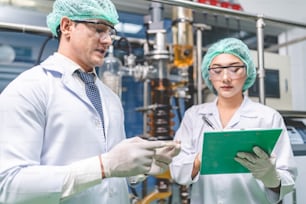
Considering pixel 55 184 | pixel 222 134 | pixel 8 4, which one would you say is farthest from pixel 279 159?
pixel 8 4

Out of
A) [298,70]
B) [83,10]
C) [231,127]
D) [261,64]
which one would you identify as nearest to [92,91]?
[83,10]

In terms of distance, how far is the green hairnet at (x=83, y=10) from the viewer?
38.2 inches

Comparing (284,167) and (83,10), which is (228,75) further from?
(83,10)

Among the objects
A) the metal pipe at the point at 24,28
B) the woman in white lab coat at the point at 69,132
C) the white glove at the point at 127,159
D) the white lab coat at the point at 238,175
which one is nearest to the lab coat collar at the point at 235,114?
the white lab coat at the point at 238,175

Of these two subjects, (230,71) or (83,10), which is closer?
(83,10)

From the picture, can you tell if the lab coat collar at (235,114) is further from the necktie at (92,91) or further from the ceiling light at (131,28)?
the ceiling light at (131,28)

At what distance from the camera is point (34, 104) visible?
0.82 m

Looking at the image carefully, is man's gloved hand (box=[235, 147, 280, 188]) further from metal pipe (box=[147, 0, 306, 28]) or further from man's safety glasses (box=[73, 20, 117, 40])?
metal pipe (box=[147, 0, 306, 28])

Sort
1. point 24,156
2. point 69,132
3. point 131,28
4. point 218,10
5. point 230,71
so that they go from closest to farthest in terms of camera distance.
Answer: point 24,156 → point 69,132 → point 230,71 → point 218,10 → point 131,28

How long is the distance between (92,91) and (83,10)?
9.7 inches

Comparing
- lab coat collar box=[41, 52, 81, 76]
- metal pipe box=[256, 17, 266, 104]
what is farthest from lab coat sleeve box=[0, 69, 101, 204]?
metal pipe box=[256, 17, 266, 104]

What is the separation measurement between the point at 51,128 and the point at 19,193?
18cm

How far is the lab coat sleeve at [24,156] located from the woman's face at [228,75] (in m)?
0.67

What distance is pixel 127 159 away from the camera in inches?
31.5
